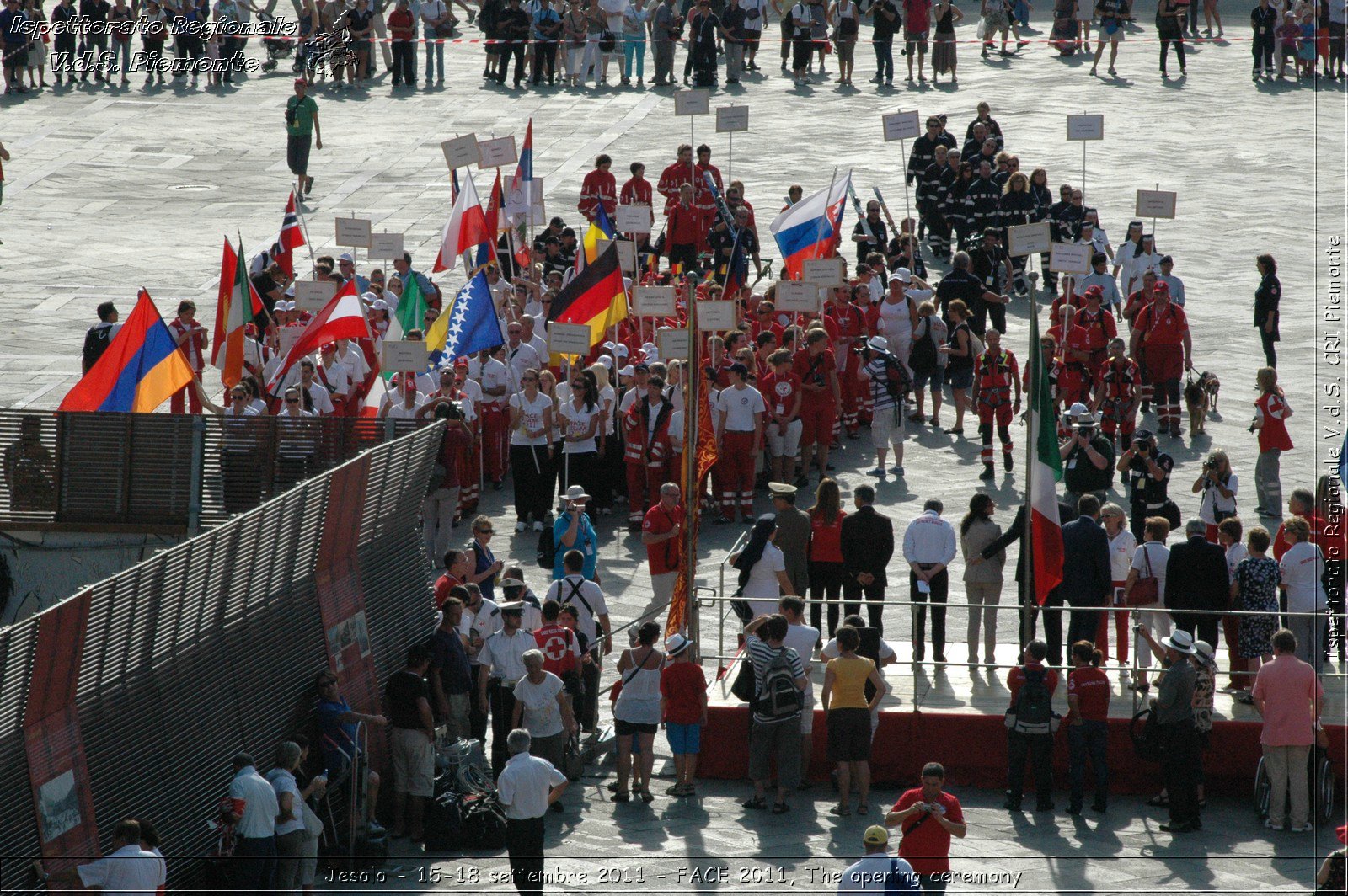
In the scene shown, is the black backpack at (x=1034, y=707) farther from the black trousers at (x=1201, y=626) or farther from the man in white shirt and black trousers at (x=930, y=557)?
the man in white shirt and black trousers at (x=930, y=557)

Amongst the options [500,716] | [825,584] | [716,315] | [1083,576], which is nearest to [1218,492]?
[1083,576]

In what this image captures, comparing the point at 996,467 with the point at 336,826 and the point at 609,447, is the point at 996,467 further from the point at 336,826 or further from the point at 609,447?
the point at 336,826

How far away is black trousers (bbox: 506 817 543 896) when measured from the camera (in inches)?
440

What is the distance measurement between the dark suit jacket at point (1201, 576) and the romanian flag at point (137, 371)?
8856 mm

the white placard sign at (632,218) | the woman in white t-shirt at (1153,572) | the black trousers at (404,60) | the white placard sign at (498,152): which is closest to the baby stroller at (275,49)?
the black trousers at (404,60)

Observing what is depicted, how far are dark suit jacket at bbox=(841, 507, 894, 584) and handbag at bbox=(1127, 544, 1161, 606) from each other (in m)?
1.84

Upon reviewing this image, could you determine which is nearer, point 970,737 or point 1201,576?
point 970,737

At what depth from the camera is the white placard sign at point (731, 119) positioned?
25.5m

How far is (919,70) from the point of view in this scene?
37594mm

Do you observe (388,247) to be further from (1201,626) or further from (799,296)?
(1201,626)

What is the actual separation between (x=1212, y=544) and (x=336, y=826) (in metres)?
6.43

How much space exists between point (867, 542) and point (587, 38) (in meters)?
25.5

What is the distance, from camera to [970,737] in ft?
43.8

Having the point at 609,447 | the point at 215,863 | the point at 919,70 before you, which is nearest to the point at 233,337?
the point at 609,447
